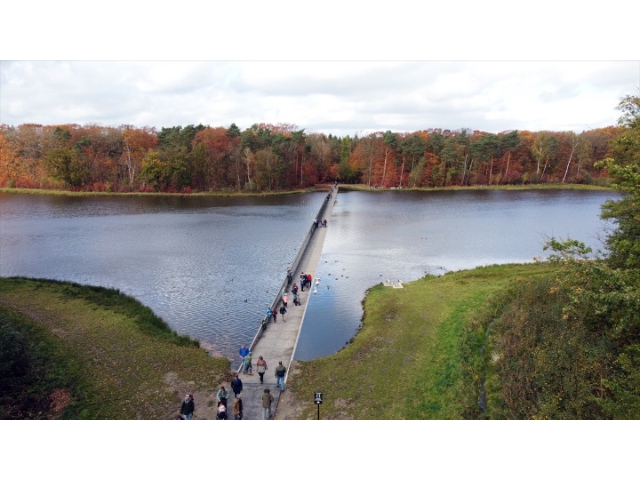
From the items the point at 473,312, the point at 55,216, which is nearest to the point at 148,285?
the point at 473,312

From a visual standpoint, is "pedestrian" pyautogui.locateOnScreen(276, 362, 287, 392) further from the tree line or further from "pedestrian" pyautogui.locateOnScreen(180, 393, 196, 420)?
the tree line

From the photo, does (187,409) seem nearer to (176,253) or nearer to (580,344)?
(580,344)

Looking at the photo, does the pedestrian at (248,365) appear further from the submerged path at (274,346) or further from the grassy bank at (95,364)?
the grassy bank at (95,364)

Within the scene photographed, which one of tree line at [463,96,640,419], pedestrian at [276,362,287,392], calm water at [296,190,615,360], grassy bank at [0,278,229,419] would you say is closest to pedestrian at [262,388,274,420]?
pedestrian at [276,362,287,392]

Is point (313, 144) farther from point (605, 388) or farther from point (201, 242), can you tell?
point (605, 388)

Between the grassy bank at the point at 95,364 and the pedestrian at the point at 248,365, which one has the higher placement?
the pedestrian at the point at 248,365

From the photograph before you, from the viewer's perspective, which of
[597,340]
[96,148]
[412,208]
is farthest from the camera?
[96,148]

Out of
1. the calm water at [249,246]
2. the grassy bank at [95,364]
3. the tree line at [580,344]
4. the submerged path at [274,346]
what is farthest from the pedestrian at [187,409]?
the tree line at [580,344]

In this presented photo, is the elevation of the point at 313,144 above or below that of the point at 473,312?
above
